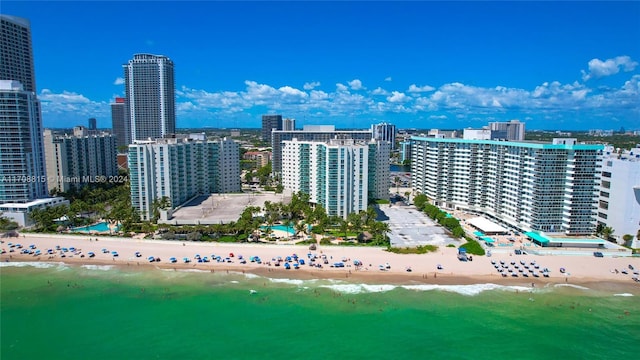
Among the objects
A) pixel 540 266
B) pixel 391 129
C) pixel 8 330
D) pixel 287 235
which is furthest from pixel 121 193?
pixel 391 129

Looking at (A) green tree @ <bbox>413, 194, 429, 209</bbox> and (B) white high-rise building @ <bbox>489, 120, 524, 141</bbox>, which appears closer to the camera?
(A) green tree @ <bbox>413, 194, 429, 209</bbox>

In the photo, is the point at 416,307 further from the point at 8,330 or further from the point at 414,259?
the point at 8,330

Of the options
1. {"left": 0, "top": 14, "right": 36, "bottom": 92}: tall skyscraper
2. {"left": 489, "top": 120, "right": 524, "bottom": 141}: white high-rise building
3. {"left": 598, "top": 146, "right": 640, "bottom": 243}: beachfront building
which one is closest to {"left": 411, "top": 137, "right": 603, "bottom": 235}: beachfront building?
{"left": 598, "top": 146, "right": 640, "bottom": 243}: beachfront building

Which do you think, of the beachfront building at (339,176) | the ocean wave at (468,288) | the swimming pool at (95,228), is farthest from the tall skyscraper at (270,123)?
the ocean wave at (468,288)

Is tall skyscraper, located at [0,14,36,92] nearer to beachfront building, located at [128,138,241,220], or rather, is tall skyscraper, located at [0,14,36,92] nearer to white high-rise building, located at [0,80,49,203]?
white high-rise building, located at [0,80,49,203]

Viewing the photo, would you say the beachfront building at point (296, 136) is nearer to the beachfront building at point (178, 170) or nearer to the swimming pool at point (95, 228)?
the beachfront building at point (178, 170)
